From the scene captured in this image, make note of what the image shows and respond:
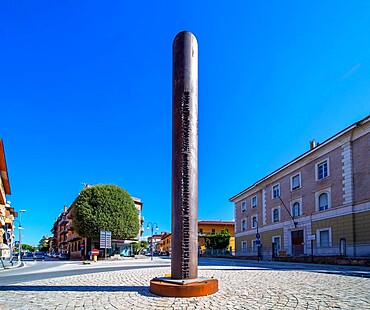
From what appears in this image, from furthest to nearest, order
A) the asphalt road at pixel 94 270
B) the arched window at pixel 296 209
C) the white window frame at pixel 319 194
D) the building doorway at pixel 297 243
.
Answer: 1. the arched window at pixel 296 209
2. the building doorway at pixel 297 243
3. the white window frame at pixel 319 194
4. the asphalt road at pixel 94 270

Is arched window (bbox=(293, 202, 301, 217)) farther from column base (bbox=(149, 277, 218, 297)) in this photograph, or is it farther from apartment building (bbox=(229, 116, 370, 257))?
column base (bbox=(149, 277, 218, 297))

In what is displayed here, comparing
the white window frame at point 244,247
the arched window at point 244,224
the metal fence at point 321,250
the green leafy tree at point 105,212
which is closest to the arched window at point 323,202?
the metal fence at point 321,250

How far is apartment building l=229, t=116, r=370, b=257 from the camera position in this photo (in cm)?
2712

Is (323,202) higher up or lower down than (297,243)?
higher up

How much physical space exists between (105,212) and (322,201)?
26346 millimetres

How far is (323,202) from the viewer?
32438 mm

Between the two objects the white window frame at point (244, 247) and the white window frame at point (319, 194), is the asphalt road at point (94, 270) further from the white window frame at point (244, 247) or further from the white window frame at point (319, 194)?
the white window frame at point (244, 247)

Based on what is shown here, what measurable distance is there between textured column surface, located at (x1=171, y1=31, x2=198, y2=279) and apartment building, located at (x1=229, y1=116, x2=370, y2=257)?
21119mm

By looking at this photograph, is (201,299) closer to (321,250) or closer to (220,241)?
(321,250)

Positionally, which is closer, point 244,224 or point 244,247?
point 244,247

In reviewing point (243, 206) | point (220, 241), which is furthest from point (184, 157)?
point (220, 241)

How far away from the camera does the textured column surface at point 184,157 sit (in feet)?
29.6

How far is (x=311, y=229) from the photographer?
111ft

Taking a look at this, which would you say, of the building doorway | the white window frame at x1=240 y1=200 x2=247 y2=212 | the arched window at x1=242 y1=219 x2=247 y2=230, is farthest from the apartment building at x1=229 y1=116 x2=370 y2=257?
the white window frame at x1=240 y1=200 x2=247 y2=212
